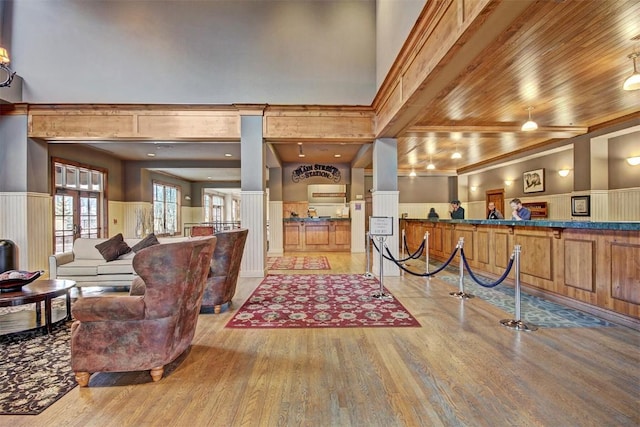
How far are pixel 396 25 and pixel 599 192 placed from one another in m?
6.00

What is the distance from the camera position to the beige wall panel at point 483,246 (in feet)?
18.1

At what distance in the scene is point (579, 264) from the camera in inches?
146

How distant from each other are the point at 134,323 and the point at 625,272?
4553 mm

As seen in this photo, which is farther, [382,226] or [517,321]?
[382,226]

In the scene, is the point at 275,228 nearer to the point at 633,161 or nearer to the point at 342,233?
the point at 342,233

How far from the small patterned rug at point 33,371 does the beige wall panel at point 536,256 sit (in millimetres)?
5245

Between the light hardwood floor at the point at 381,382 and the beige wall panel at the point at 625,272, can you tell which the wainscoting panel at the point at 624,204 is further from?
the light hardwood floor at the point at 381,382

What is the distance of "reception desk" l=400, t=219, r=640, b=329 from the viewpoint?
10.4 ft

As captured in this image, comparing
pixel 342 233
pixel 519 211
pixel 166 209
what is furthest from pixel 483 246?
pixel 166 209

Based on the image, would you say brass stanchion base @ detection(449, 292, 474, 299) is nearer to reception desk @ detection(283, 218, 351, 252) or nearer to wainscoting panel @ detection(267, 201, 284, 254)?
reception desk @ detection(283, 218, 351, 252)

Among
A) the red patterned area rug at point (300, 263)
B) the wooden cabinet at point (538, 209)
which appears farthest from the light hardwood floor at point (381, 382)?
the wooden cabinet at point (538, 209)

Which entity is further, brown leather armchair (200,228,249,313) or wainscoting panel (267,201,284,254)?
wainscoting panel (267,201,284,254)

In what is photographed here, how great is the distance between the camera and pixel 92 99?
19.2 ft

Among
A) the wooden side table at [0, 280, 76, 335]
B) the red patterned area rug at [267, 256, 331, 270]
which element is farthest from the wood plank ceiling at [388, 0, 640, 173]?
the wooden side table at [0, 280, 76, 335]
